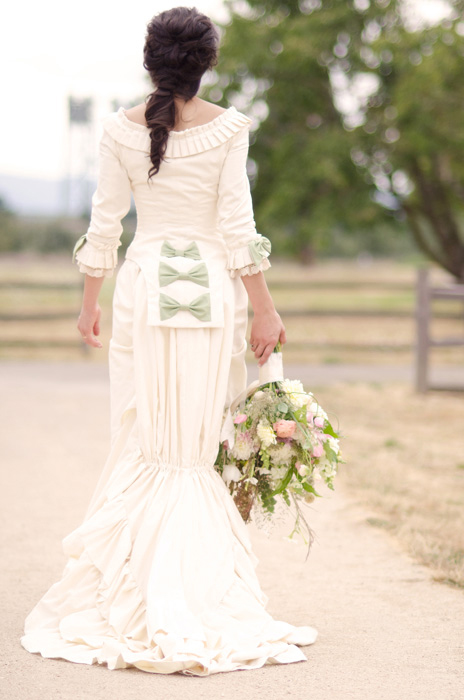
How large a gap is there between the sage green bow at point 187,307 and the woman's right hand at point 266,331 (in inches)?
7.5

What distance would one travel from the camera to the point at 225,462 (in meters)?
3.73

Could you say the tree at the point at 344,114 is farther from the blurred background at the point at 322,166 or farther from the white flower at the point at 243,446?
the white flower at the point at 243,446

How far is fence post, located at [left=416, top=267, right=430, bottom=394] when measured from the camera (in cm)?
1071

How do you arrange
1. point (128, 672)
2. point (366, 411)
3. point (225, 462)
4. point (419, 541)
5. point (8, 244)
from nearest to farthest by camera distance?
point (128, 672) → point (225, 462) → point (419, 541) → point (366, 411) → point (8, 244)

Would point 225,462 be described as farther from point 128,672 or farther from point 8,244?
point 8,244

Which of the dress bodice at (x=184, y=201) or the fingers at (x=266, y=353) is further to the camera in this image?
the fingers at (x=266, y=353)

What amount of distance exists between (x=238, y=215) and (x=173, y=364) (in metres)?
0.60

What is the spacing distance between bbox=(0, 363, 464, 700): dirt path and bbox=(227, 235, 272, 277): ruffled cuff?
4.65ft

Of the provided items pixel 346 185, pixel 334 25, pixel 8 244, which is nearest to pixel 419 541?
pixel 346 185

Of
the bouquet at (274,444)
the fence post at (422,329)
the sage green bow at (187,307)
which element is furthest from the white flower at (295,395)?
the fence post at (422,329)

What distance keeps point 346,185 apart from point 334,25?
275 centimetres

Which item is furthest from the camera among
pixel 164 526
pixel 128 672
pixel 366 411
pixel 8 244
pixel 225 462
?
pixel 8 244

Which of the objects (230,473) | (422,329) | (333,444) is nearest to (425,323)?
(422,329)

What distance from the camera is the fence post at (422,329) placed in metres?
10.7
